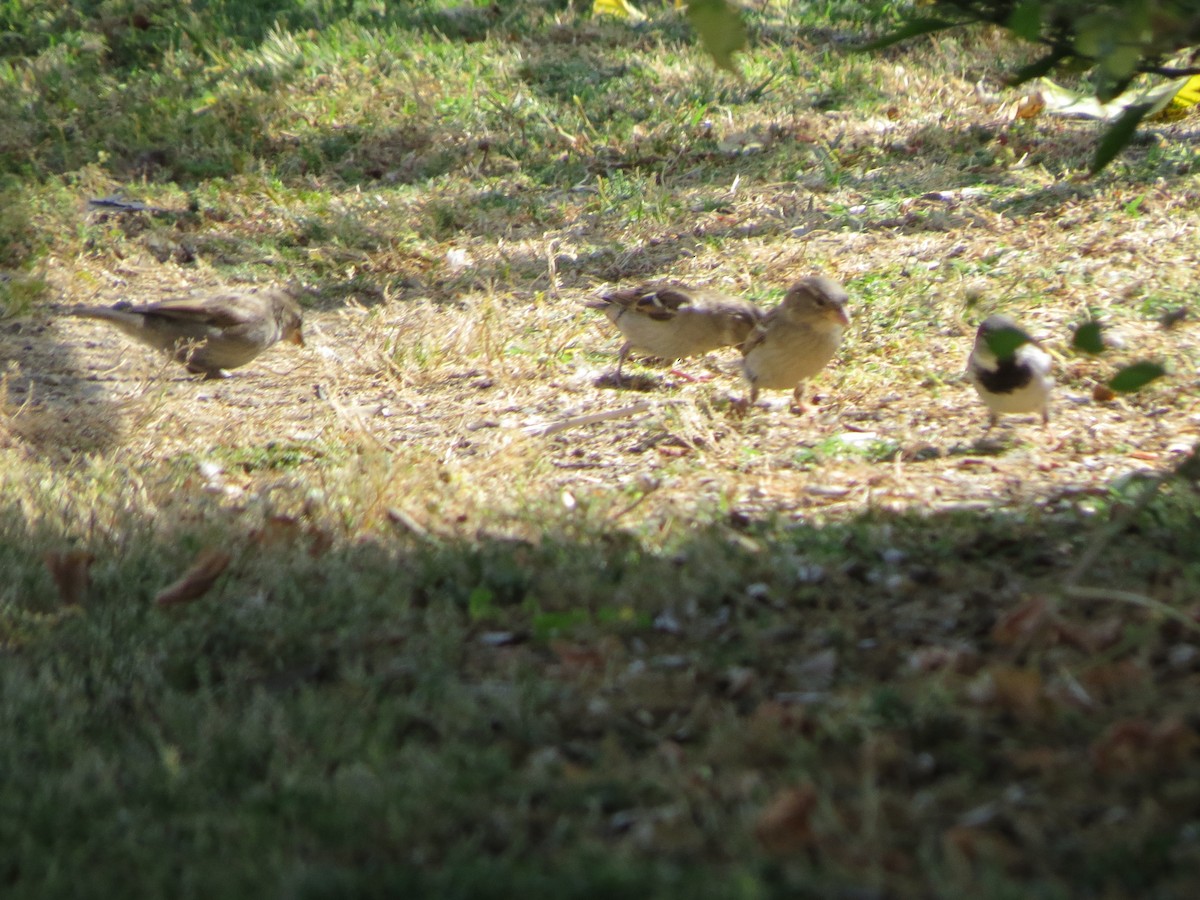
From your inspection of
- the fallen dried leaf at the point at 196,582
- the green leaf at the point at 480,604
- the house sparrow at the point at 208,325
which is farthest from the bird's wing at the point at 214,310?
the green leaf at the point at 480,604

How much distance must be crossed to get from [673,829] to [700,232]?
6.29 meters

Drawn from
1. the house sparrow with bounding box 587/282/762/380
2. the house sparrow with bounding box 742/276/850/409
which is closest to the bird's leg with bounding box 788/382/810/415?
the house sparrow with bounding box 742/276/850/409

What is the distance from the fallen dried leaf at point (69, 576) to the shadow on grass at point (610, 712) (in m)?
0.07

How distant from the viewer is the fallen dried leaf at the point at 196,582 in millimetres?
3961

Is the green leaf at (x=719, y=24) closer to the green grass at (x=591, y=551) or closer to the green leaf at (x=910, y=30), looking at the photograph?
the green leaf at (x=910, y=30)

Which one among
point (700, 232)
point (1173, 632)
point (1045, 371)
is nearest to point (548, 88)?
point (700, 232)

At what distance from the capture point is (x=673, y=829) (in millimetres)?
2682

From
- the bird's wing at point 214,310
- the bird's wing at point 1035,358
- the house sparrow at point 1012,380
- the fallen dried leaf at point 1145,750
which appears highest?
the bird's wing at point 214,310

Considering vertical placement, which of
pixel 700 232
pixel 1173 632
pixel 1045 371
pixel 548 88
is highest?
pixel 548 88

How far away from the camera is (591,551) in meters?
4.19

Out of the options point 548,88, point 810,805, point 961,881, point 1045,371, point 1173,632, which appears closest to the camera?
point 961,881

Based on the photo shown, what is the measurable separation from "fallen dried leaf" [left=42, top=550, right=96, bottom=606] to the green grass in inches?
3.1

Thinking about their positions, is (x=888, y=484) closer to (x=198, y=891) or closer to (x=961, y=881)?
(x=961, y=881)

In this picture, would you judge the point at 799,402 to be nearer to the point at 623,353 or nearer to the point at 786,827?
the point at 623,353
